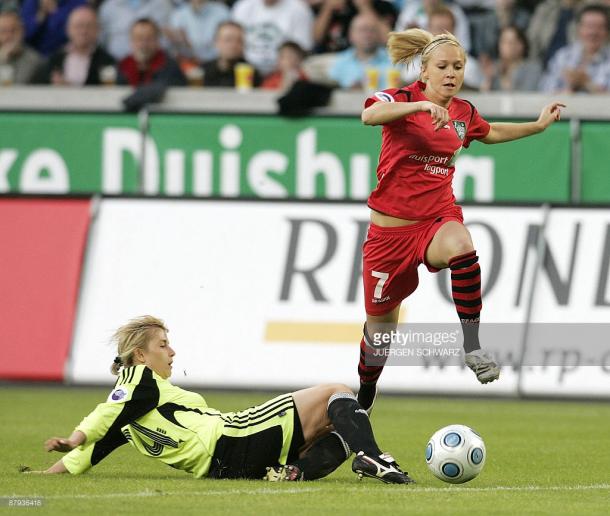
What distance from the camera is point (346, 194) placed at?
1448cm

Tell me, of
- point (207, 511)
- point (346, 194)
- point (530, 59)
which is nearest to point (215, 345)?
point (346, 194)

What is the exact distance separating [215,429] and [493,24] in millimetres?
10466

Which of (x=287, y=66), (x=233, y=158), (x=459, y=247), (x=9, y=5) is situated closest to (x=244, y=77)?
(x=287, y=66)

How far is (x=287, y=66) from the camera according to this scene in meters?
15.9

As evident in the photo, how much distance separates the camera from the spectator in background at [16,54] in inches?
653

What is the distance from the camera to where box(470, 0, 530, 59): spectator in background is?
55.0 feet

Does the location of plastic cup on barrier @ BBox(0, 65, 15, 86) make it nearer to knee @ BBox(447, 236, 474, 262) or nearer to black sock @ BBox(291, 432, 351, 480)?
knee @ BBox(447, 236, 474, 262)

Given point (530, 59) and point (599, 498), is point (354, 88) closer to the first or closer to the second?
point (530, 59)

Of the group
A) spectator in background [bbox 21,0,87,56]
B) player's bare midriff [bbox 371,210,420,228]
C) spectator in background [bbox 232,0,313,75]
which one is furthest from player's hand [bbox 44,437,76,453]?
spectator in background [bbox 21,0,87,56]

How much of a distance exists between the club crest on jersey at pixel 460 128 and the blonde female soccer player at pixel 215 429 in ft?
6.42

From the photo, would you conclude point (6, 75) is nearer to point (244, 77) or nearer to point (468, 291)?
point (244, 77)

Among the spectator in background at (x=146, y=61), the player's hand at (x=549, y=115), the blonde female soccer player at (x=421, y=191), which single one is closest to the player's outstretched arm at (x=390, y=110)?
the blonde female soccer player at (x=421, y=191)

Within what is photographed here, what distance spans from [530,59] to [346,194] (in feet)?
9.74

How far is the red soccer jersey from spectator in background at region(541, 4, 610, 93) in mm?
6898
